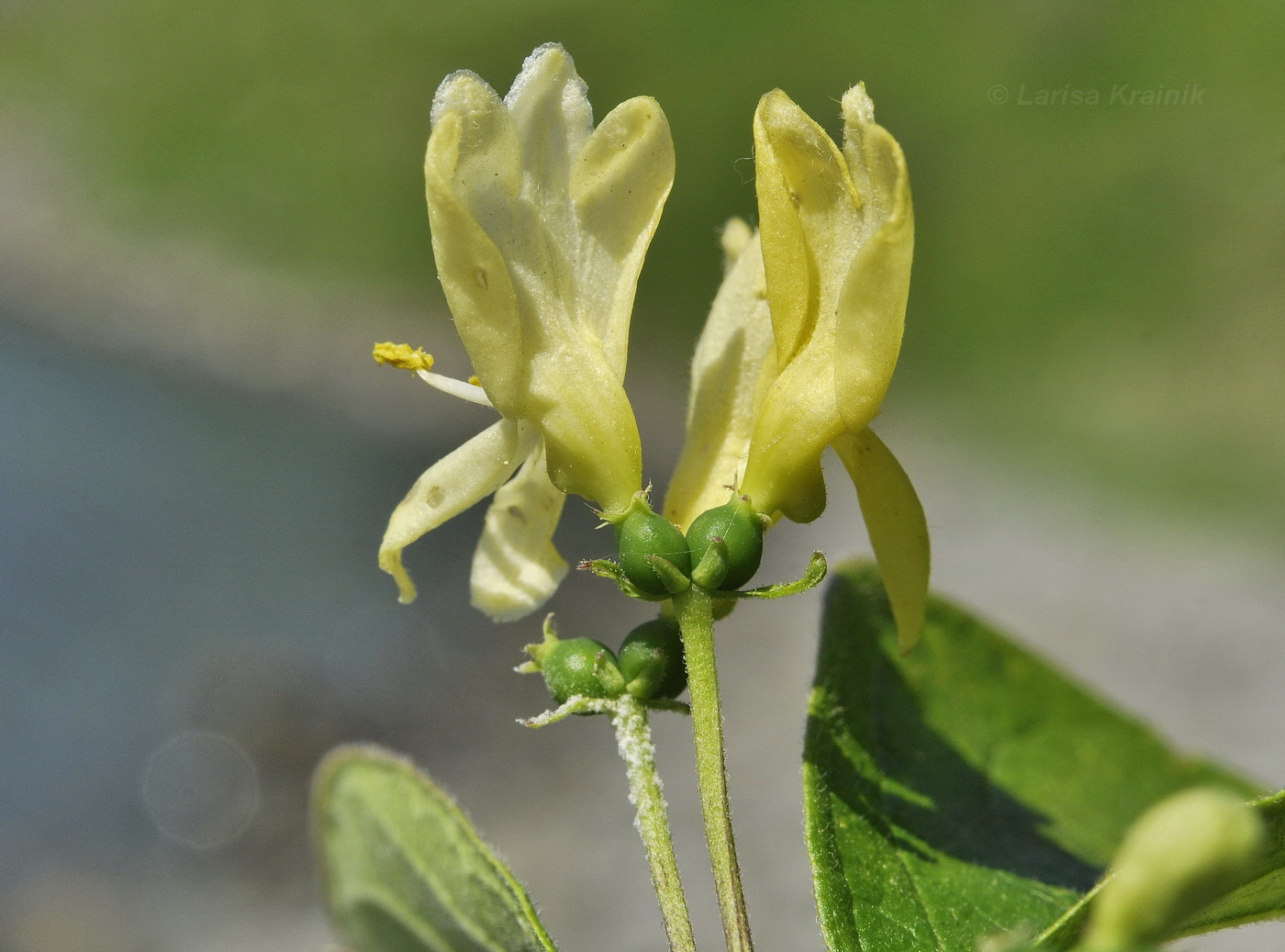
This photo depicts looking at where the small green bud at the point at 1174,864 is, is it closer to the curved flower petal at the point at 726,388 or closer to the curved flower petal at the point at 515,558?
the curved flower petal at the point at 726,388

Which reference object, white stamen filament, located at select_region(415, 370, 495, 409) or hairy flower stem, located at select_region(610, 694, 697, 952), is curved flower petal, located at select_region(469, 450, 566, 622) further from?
hairy flower stem, located at select_region(610, 694, 697, 952)

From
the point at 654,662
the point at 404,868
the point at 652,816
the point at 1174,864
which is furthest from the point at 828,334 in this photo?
the point at 404,868

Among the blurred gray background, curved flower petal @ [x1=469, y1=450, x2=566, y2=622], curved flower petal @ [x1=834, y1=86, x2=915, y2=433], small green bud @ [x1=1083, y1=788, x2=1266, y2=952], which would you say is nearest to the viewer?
small green bud @ [x1=1083, y1=788, x2=1266, y2=952]

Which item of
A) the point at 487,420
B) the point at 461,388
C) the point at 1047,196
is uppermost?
the point at 1047,196

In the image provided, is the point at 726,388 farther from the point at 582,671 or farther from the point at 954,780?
the point at 954,780

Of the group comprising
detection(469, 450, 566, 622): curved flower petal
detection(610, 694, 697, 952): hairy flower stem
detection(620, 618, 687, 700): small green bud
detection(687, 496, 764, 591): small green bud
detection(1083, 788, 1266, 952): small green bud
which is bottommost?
detection(1083, 788, 1266, 952): small green bud

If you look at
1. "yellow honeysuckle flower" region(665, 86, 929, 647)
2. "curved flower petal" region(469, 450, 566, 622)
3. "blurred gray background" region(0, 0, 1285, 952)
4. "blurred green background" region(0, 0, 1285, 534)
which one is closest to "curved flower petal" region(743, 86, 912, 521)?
"yellow honeysuckle flower" region(665, 86, 929, 647)
